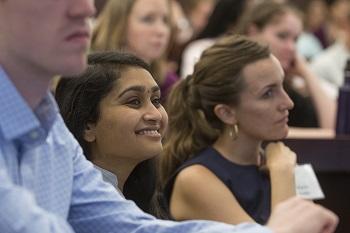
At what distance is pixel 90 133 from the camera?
7.34 ft

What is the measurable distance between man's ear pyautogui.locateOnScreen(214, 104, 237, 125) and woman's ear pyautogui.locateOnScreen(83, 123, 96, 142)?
2.23ft

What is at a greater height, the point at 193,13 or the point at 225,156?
the point at 225,156

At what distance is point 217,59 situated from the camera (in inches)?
110

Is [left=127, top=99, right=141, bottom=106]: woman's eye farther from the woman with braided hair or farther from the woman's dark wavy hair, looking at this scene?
the woman with braided hair

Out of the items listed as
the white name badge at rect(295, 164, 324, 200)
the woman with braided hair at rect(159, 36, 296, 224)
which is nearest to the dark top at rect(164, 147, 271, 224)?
the woman with braided hair at rect(159, 36, 296, 224)

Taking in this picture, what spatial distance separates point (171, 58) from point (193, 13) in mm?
2320

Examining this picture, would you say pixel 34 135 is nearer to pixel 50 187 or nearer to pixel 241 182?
pixel 50 187

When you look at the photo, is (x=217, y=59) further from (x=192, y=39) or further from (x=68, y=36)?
(x=192, y=39)

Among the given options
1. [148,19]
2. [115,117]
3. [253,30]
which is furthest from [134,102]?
[253,30]

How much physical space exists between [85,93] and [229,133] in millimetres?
742

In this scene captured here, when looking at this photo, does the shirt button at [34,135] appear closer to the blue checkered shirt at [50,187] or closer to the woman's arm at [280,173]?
the blue checkered shirt at [50,187]

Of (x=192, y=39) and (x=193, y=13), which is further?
(x=193, y=13)

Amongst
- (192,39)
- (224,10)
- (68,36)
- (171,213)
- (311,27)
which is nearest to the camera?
(68,36)

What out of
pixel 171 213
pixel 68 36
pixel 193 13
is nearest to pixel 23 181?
pixel 68 36
